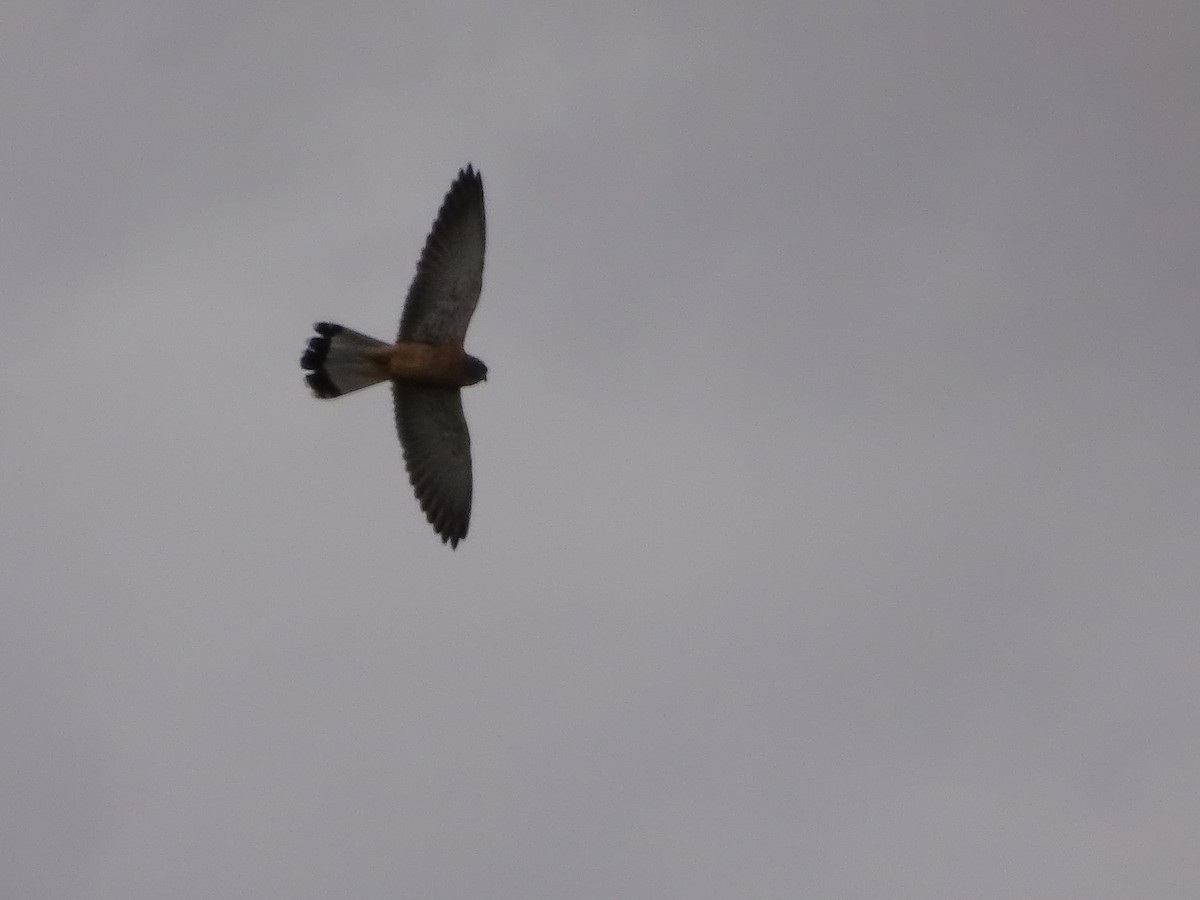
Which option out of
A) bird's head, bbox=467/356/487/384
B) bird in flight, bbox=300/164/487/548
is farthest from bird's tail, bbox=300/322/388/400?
bird's head, bbox=467/356/487/384

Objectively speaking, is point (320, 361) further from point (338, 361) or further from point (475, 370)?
point (475, 370)

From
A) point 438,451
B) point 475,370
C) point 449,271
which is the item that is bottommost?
point 438,451

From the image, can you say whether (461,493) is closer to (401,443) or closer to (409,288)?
(401,443)

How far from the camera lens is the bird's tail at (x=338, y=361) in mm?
30062

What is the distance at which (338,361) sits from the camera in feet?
98.9

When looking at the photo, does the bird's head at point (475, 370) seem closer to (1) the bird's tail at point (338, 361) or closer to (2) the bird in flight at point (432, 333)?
(2) the bird in flight at point (432, 333)

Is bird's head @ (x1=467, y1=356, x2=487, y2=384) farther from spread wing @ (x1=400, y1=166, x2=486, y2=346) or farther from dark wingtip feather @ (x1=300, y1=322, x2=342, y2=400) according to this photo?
dark wingtip feather @ (x1=300, y1=322, x2=342, y2=400)

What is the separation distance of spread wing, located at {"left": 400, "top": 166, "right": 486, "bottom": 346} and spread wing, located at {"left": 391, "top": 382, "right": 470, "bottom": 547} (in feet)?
2.87

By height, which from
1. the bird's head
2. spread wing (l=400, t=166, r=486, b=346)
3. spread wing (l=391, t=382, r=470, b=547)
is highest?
spread wing (l=400, t=166, r=486, b=346)

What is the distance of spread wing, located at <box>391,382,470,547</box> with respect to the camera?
30.6m

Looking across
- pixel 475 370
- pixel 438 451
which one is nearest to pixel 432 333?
pixel 475 370

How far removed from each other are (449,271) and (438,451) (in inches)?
102

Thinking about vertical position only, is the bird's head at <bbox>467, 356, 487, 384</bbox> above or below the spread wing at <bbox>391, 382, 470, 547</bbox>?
above

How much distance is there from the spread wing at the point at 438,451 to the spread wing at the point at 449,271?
0.88m
